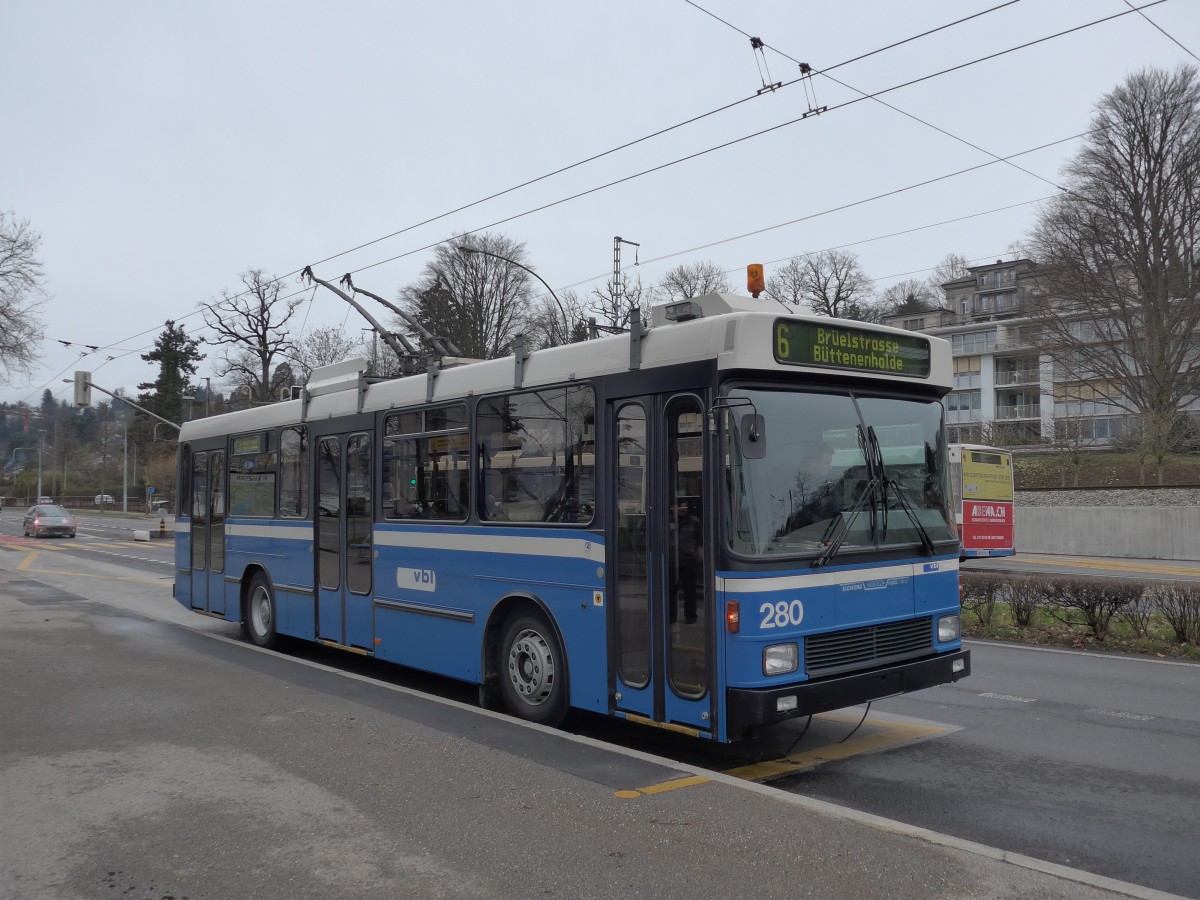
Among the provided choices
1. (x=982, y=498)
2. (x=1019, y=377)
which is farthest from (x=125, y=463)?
(x=982, y=498)

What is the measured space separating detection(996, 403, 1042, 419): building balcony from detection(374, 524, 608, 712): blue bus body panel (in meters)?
66.2

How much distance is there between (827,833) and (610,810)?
113 cm

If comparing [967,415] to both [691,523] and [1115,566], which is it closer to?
[1115,566]

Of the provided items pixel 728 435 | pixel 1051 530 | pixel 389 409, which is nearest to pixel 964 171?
pixel 389 409

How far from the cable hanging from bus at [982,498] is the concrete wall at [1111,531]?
6072 millimetres

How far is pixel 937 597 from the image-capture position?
710 cm

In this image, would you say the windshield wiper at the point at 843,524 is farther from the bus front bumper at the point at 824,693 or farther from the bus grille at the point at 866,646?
the bus front bumper at the point at 824,693

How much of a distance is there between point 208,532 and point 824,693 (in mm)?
10044

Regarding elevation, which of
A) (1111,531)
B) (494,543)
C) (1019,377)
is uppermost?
(1019,377)

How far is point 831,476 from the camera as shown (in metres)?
6.50

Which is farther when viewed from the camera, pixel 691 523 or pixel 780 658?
pixel 691 523

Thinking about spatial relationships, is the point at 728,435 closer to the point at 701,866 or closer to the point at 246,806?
the point at 701,866

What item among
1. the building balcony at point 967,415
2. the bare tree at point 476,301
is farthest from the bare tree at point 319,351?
the building balcony at point 967,415

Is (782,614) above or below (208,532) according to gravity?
below
